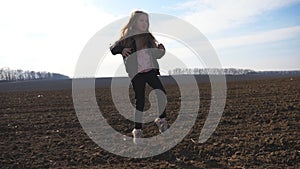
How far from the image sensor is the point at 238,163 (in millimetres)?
4578

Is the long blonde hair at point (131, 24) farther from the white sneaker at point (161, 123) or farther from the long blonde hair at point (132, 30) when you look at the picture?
the white sneaker at point (161, 123)

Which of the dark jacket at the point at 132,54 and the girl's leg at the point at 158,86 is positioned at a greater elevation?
the dark jacket at the point at 132,54

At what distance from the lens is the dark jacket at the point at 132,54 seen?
5.48 meters

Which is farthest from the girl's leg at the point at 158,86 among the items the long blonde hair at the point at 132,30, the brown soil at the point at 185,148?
the brown soil at the point at 185,148

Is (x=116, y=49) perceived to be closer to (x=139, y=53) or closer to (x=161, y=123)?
(x=139, y=53)

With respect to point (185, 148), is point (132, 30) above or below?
above

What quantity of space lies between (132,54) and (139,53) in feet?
0.40

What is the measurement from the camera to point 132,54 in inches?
216

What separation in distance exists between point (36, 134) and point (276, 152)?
4.65 metres

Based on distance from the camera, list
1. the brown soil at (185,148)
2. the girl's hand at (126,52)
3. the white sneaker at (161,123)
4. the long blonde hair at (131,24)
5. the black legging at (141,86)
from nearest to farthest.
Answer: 1. the brown soil at (185,148)
2. the girl's hand at (126,52)
3. the long blonde hair at (131,24)
4. the black legging at (141,86)
5. the white sneaker at (161,123)

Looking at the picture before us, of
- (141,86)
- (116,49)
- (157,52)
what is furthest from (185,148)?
(116,49)

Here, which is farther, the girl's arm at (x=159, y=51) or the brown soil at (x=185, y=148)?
the girl's arm at (x=159, y=51)

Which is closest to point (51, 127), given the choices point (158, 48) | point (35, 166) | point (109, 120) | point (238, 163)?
point (109, 120)

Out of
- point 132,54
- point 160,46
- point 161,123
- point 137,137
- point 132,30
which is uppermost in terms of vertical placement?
point 132,30
